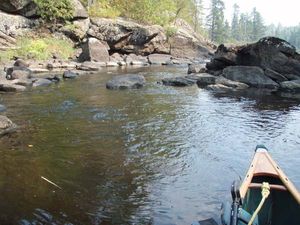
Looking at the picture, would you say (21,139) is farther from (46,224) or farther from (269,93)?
(269,93)

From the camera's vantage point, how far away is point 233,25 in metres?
148

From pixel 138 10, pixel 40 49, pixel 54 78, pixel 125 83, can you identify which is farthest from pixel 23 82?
pixel 138 10

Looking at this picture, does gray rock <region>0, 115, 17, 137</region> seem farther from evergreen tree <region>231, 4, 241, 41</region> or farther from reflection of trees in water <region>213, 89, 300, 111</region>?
evergreen tree <region>231, 4, 241, 41</region>

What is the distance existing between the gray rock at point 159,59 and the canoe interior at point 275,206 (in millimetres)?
33590

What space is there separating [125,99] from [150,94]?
195 cm

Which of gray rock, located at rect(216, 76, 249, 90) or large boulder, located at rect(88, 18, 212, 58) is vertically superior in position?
large boulder, located at rect(88, 18, 212, 58)

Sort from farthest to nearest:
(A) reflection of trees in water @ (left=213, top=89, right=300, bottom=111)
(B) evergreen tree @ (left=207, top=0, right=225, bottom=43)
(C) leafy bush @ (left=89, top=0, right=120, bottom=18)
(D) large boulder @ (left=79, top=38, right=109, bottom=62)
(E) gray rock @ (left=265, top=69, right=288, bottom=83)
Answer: (B) evergreen tree @ (left=207, top=0, right=225, bottom=43)
(C) leafy bush @ (left=89, top=0, right=120, bottom=18)
(D) large boulder @ (left=79, top=38, right=109, bottom=62)
(E) gray rock @ (left=265, top=69, right=288, bottom=83)
(A) reflection of trees in water @ (left=213, top=89, right=300, bottom=111)

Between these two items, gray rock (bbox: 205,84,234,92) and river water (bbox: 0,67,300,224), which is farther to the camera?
gray rock (bbox: 205,84,234,92)

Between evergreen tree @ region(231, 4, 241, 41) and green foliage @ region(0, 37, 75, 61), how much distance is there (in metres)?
112

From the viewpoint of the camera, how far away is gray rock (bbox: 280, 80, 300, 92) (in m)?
20.7

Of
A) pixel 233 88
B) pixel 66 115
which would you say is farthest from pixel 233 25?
pixel 66 115

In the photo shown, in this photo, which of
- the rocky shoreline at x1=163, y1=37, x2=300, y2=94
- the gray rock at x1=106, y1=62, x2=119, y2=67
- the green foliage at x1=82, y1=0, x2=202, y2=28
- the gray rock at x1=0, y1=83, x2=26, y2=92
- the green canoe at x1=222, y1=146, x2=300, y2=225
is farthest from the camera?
the green foliage at x1=82, y1=0, x2=202, y2=28

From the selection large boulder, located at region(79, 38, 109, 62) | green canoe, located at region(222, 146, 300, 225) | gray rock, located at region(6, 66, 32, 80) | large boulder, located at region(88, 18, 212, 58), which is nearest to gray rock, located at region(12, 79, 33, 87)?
gray rock, located at region(6, 66, 32, 80)

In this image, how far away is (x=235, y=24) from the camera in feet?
483
